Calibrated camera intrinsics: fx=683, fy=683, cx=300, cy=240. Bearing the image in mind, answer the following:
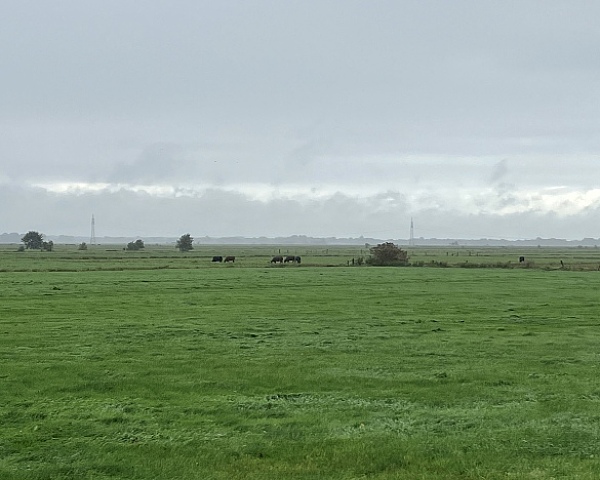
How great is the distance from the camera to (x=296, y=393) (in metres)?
14.3

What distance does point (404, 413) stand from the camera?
497 inches

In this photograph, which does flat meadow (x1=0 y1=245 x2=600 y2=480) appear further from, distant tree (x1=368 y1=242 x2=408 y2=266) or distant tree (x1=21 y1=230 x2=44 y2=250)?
distant tree (x1=21 y1=230 x2=44 y2=250)

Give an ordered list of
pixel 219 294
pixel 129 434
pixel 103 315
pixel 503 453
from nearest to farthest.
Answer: pixel 503 453, pixel 129 434, pixel 103 315, pixel 219 294

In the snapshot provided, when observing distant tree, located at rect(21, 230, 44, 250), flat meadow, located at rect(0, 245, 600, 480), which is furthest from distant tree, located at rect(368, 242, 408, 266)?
distant tree, located at rect(21, 230, 44, 250)

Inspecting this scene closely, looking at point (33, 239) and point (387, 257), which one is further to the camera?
point (33, 239)

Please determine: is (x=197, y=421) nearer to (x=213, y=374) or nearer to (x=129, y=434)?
(x=129, y=434)

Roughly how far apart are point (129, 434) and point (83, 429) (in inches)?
34.8

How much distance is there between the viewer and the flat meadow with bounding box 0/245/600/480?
9.87 meters

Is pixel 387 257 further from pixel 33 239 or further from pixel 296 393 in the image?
pixel 33 239

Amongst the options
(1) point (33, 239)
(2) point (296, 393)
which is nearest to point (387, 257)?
(2) point (296, 393)

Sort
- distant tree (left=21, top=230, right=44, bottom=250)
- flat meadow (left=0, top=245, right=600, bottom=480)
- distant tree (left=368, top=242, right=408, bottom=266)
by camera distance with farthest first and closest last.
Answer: distant tree (left=21, top=230, right=44, bottom=250)
distant tree (left=368, top=242, right=408, bottom=266)
flat meadow (left=0, top=245, right=600, bottom=480)

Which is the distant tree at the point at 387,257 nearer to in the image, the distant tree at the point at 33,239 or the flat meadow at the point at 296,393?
the flat meadow at the point at 296,393

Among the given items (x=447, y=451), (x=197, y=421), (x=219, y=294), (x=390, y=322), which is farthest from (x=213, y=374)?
(x=219, y=294)

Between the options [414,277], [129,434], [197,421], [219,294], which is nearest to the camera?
[129,434]
